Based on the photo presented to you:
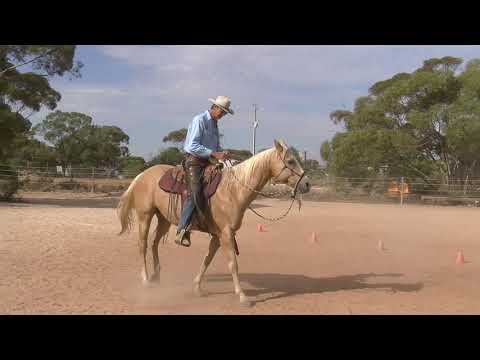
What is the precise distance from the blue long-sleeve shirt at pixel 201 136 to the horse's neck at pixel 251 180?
587 mm

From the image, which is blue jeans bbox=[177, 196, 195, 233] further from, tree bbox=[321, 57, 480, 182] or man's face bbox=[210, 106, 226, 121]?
tree bbox=[321, 57, 480, 182]

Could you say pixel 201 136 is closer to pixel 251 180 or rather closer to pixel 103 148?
pixel 251 180

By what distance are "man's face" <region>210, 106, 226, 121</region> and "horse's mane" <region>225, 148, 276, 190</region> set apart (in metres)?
0.77

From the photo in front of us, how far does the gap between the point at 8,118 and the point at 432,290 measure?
19861 mm

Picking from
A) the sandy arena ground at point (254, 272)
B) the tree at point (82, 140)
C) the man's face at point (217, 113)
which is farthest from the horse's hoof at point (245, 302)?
the tree at point (82, 140)

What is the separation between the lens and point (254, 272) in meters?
7.62

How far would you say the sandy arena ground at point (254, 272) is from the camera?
5363mm

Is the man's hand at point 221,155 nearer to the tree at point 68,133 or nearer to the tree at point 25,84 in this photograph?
the tree at point 25,84

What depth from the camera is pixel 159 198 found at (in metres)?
6.46

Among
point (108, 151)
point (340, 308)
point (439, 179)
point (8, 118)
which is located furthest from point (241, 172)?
point (108, 151)

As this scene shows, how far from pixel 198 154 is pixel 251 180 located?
0.83 meters

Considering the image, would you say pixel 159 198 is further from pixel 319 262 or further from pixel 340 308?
pixel 319 262

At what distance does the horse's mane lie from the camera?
577 cm

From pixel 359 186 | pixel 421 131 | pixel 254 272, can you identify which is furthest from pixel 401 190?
pixel 254 272
